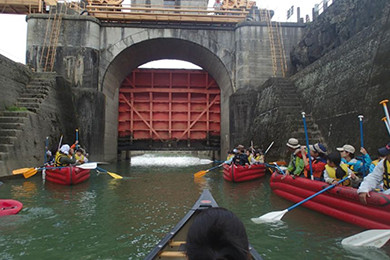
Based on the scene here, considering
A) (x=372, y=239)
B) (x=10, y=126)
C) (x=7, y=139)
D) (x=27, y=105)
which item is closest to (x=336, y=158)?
(x=372, y=239)

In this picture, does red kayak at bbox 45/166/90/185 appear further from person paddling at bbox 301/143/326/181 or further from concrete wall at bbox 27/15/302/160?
person paddling at bbox 301/143/326/181

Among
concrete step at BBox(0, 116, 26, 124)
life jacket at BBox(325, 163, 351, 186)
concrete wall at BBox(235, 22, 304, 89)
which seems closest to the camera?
life jacket at BBox(325, 163, 351, 186)

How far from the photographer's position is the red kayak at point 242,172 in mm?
9148

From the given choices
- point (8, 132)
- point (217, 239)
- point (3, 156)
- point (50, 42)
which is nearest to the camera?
point (217, 239)

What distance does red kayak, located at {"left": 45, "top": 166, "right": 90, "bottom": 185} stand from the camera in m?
8.45

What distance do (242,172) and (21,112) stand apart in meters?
8.55

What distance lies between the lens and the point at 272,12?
55.2 ft

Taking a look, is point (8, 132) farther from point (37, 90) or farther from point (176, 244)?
point (176, 244)

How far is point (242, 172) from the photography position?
9297mm

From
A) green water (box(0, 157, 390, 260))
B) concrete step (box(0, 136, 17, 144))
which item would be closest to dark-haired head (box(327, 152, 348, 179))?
green water (box(0, 157, 390, 260))

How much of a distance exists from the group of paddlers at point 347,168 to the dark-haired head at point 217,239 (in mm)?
3382

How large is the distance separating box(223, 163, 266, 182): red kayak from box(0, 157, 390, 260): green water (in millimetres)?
1303

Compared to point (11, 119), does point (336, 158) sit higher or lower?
lower

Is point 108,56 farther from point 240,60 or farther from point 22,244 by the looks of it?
point 22,244
